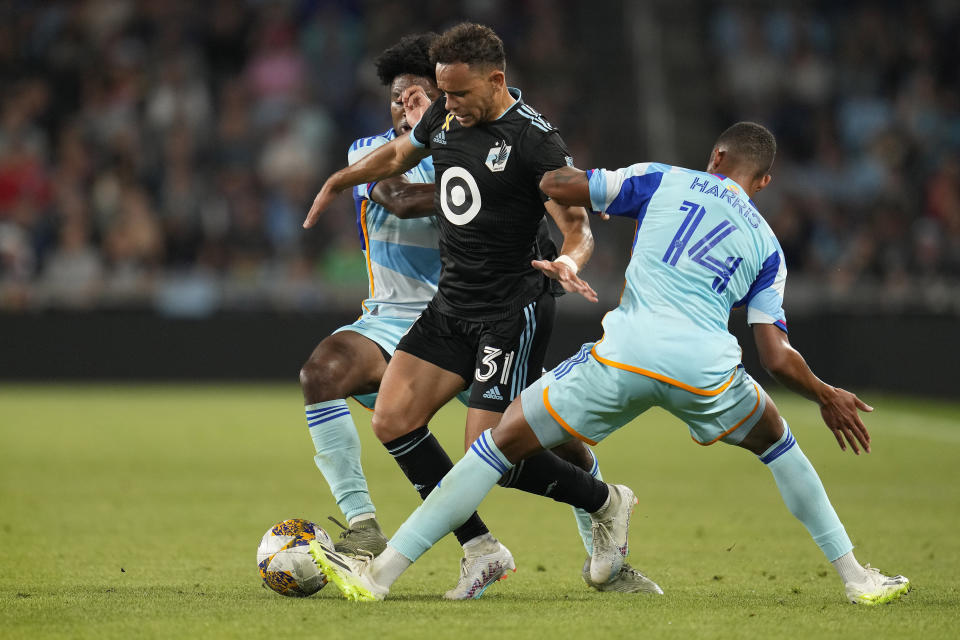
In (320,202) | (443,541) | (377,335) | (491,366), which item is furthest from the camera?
(443,541)

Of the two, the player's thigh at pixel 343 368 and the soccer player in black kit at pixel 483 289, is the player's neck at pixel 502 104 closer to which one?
the soccer player in black kit at pixel 483 289

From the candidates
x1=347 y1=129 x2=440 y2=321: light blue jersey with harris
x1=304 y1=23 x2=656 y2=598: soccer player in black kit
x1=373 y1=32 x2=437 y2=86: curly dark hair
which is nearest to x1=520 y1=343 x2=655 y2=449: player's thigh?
x1=304 y1=23 x2=656 y2=598: soccer player in black kit

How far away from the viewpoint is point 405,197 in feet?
20.3

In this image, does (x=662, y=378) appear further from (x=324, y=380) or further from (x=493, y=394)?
(x=324, y=380)

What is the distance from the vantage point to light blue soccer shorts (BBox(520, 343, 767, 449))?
4.92 meters

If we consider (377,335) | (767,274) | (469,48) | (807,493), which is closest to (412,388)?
(377,335)

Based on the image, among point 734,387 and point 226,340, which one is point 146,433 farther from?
point 734,387

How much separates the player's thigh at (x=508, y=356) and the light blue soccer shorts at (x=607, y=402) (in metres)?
0.59

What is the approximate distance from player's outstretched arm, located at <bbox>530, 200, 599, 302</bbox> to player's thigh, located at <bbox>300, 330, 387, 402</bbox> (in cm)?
119

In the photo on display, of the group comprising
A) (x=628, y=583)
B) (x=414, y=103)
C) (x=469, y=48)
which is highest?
(x=469, y=48)

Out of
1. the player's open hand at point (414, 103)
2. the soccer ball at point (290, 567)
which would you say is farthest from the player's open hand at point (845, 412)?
the player's open hand at point (414, 103)

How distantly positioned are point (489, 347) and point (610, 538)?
0.94 meters

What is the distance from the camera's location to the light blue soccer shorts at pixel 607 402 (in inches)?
194

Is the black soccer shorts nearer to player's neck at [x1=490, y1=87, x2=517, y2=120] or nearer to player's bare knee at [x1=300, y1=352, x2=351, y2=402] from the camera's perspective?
player's bare knee at [x1=300, y1=352, x2=351, y2=402]
